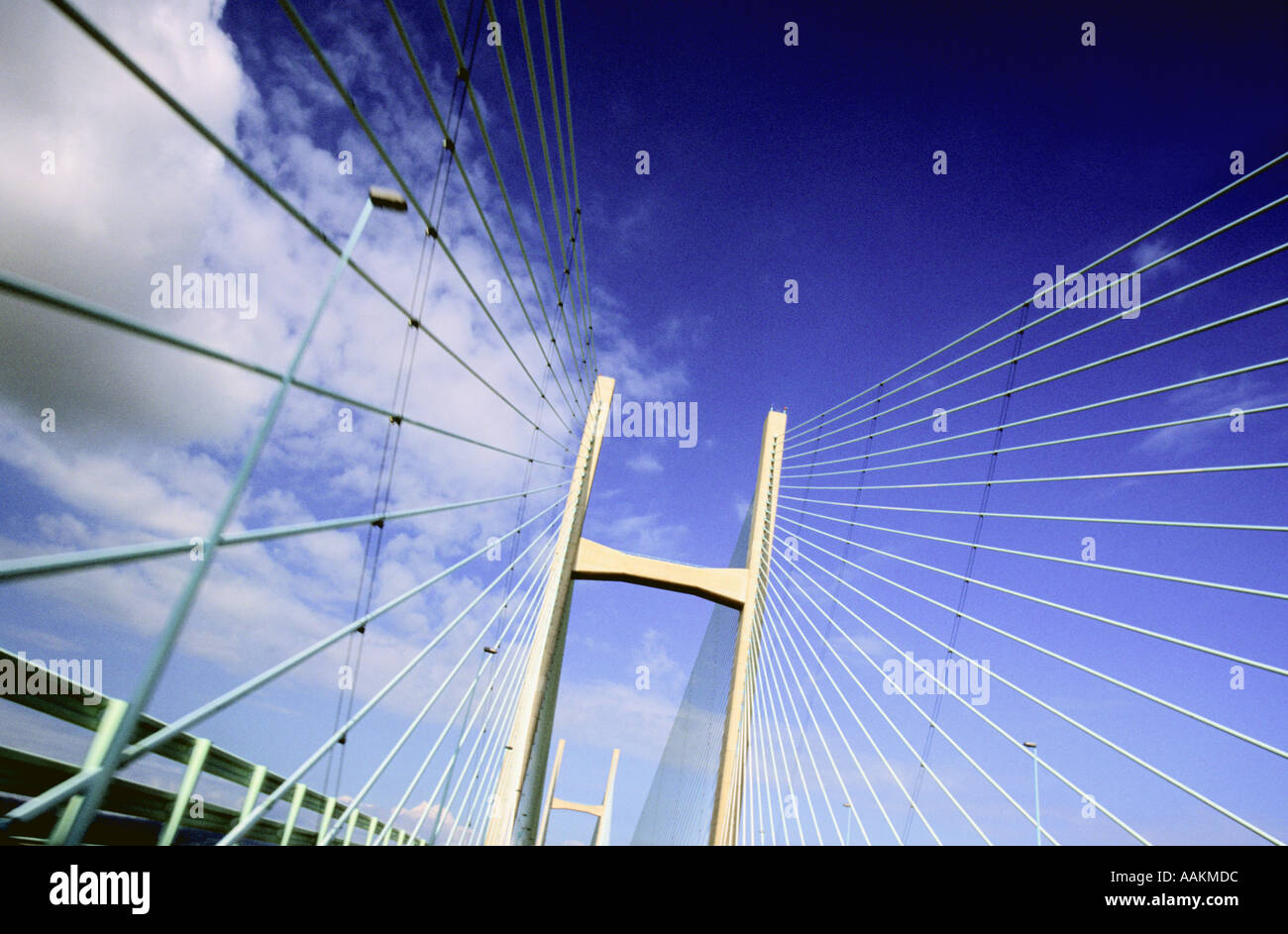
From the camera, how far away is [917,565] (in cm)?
374

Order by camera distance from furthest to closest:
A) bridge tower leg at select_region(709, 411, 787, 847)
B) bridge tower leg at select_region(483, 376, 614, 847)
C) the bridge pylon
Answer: bridge tower leg at select_region(709, 411, 787, 847), the bridge pylon, bridge tower leg at select_region(483, 376, 614, 847)

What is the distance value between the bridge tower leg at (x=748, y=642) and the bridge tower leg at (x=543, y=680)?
5.30 feet

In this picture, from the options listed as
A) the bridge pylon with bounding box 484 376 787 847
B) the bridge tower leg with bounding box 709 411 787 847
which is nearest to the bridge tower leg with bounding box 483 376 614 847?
the bridge pylon with bounding box 484 376 787 847

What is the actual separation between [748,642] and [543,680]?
2043mm

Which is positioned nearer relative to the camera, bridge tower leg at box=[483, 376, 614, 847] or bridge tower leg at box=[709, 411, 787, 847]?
bridge tower leg at box=[483, 376, 614, 847]

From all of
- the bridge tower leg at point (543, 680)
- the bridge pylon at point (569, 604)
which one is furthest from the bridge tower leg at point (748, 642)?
the bridge tower leg at point (543, 680)

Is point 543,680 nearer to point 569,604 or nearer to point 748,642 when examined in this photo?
point 569,604

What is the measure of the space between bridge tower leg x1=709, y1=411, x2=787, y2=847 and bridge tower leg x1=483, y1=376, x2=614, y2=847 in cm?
161

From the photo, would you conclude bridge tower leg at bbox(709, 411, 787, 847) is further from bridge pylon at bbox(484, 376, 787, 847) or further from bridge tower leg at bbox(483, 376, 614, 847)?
bridge tower leg at bbox(483, 376, 614, 847)

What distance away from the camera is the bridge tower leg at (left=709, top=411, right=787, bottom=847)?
200 inches

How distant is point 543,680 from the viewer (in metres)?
4.70
